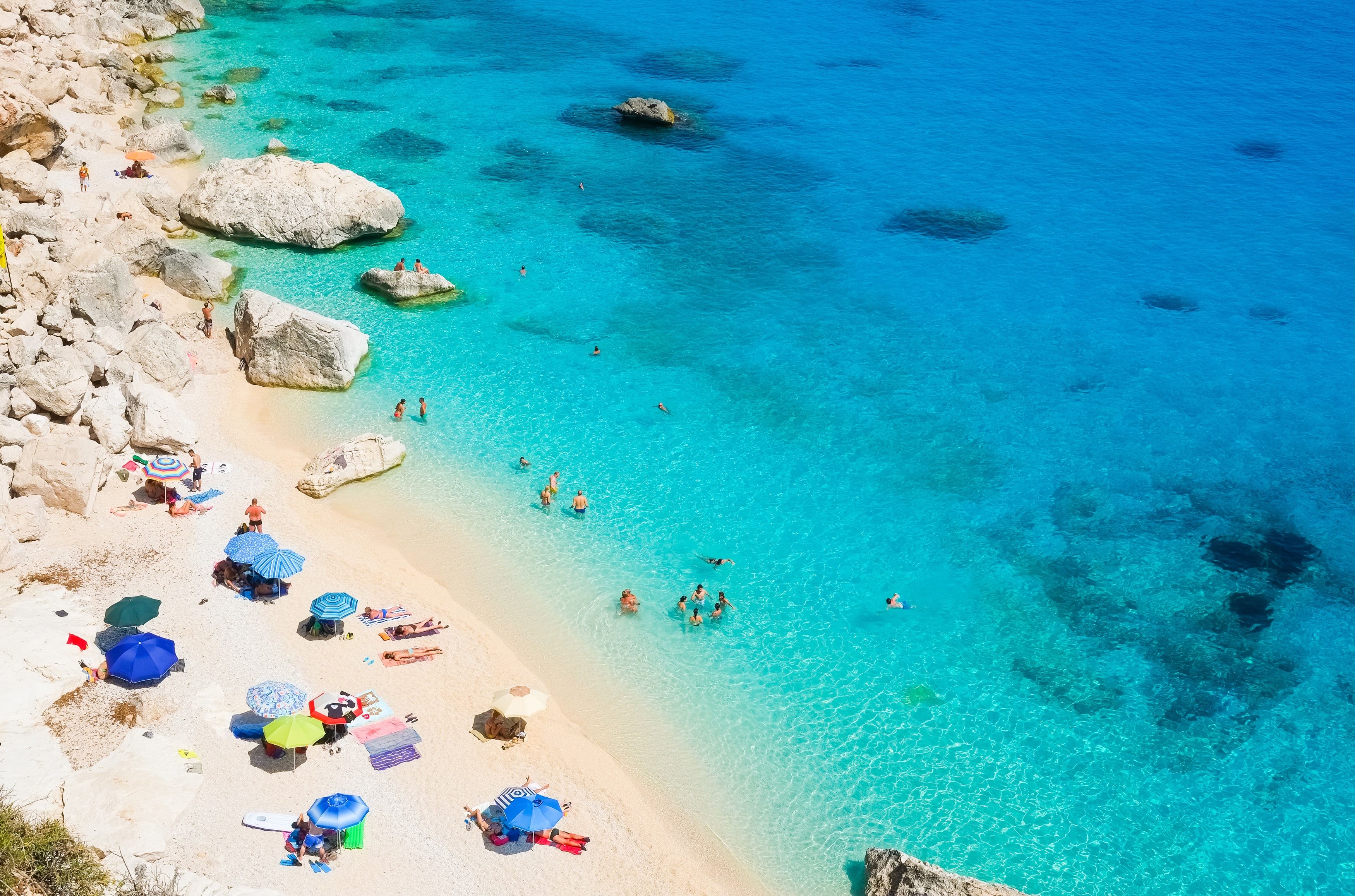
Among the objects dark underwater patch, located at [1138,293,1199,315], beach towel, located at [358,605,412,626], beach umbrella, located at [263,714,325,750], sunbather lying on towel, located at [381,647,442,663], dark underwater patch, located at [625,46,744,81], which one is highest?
dark underwater patch, located at [625,46,744,81]

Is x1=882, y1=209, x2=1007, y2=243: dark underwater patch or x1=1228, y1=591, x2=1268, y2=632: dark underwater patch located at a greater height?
x1=882, y1=209, x2=1007, y2=243: dark underwater patch

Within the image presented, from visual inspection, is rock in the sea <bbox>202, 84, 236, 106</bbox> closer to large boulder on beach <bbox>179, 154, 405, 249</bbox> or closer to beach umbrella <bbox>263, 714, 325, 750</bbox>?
large boulder on beach <bbox>179, 154, 405, 249</bbox>

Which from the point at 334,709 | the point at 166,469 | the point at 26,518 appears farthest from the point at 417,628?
the point at 26,518

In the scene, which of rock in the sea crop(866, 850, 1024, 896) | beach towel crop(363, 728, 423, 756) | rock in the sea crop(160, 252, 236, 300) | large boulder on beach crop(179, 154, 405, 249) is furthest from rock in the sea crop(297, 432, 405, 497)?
rock in the sea crop(866, 850, 1024, 896)

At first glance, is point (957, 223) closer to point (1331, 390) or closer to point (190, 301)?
point (1331, 390)

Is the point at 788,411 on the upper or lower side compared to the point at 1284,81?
lower

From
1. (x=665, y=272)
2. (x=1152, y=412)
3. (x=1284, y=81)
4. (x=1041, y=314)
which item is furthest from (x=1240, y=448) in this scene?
(x=1284, y=81)

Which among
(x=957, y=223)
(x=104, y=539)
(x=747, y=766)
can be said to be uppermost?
(x=957, y=223)
